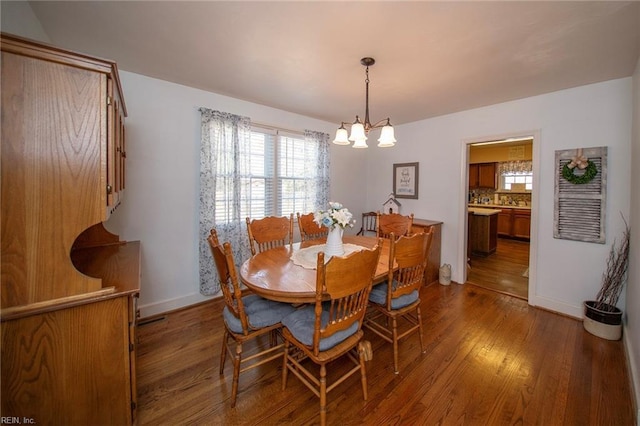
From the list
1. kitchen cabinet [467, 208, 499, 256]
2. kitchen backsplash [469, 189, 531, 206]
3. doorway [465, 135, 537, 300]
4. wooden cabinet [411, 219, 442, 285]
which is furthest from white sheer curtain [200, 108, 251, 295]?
kitchen backsplash [469, 189, 531, 206]

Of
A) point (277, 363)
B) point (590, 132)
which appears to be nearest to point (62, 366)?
point (277, 363)

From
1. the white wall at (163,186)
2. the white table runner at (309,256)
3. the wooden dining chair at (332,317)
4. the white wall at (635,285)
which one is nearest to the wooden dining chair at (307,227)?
the white table runner at (309,256)

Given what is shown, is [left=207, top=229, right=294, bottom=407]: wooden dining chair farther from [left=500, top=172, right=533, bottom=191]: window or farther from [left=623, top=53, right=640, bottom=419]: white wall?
[left=500, top=172, right=533, bottom=191]: window

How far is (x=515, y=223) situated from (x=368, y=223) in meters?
4.38

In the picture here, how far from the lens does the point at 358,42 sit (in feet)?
6.23

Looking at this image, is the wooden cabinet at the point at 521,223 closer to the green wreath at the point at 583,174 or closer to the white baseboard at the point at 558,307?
→ the white baseboard at the point at 558,307

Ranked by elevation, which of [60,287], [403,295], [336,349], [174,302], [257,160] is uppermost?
[257,160]

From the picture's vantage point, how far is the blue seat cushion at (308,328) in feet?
4.95

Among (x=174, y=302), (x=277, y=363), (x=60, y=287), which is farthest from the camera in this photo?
(x=174, y=302)

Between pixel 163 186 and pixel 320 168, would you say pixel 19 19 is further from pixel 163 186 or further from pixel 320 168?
pixel 320 168

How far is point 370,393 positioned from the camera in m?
1.74

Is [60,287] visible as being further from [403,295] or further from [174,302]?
[403,295]

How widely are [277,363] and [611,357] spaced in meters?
2.77

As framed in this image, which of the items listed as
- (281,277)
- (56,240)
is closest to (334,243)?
(281,277)
